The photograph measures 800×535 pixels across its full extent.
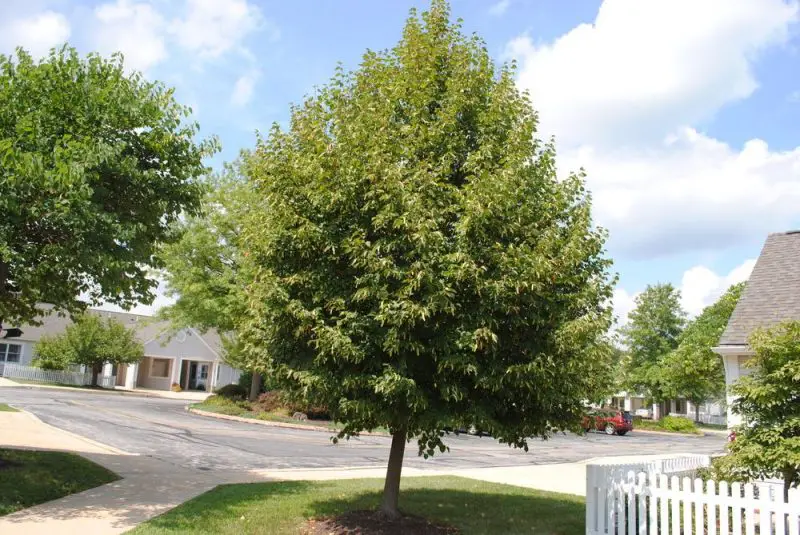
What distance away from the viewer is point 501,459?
20.3 metres

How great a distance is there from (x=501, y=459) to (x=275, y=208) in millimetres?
14871

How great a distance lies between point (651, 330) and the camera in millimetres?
59844

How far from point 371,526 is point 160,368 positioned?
156 ft

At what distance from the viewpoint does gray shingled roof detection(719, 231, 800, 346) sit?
13.7m

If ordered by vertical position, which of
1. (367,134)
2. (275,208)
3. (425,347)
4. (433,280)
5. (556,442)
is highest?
(367,134)

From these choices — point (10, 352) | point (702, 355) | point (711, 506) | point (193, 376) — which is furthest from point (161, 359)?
point (711, 506)

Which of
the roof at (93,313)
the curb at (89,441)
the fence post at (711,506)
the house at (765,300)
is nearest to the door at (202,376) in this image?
the roof at (93,313)

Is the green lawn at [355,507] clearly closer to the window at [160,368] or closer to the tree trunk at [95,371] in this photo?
the tree trunk at [95,371]

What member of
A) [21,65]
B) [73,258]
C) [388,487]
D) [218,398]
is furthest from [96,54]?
[218,398]

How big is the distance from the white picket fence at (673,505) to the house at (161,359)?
41445 millimetres

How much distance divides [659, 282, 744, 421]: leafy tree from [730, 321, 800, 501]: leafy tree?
20507mm

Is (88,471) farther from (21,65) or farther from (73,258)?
(21,65)

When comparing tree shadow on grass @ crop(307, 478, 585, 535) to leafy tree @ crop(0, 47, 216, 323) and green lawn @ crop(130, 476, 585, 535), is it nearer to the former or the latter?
green lawn @ crop(130, 476, 585, 535)

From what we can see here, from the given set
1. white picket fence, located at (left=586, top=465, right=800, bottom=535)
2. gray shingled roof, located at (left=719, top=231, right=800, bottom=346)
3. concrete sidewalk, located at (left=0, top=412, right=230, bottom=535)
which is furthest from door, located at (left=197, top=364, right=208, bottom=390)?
white picket fence, located at (left=586, top=465, right=800, bottom=535)
